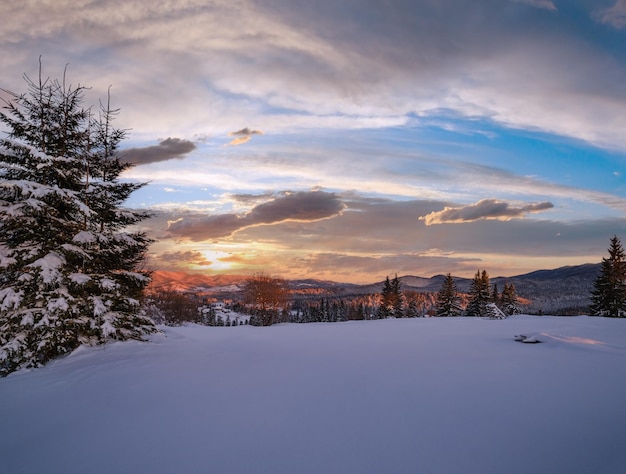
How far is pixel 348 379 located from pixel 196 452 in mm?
3460

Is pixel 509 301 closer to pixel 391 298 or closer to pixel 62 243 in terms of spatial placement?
pixel 391 298

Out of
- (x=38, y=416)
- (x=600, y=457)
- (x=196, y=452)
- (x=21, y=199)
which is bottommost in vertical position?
(x=38, y=416)

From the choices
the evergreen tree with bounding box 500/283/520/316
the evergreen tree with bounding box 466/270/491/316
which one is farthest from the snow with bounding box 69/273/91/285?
the evergreen tree with bounding box 500/283/520/316

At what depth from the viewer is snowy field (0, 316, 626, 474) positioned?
3.72 metres

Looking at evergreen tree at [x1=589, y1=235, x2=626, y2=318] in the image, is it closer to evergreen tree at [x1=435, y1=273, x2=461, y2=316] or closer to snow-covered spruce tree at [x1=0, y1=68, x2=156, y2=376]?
evergreen tree at [x1=435, y1=273, x2=461, y2=316]

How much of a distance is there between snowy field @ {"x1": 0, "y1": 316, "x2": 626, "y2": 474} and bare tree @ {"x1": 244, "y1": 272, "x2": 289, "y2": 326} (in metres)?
28.2

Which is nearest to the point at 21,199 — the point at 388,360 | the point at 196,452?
the point at 196,452

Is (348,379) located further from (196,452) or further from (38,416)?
(38,416)

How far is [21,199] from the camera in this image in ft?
32.5

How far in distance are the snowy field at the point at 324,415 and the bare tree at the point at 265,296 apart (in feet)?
92.6

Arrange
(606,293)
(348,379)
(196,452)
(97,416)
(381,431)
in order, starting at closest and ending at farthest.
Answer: (196,452) → (381,431) → (97,416) → (348,379) → (606,293)

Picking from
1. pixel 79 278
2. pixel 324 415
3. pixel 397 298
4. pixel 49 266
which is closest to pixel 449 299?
pixel 397 298

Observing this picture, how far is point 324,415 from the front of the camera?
4.85m

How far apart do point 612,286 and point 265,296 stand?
36.1m
